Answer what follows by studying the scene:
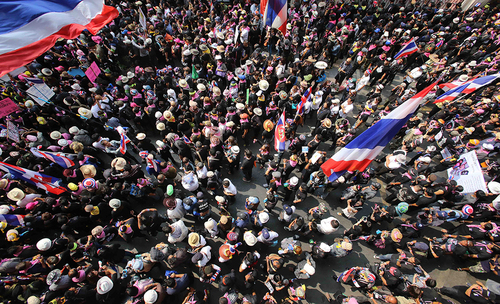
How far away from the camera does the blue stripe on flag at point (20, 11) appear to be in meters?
5.30

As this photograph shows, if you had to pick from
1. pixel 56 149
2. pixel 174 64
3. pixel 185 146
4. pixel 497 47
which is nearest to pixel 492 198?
pixel 185 146

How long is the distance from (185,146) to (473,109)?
1216 cm

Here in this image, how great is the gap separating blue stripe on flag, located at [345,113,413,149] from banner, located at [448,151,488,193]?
162 inches

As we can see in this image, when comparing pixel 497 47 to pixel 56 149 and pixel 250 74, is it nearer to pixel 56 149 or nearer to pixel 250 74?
pixel 250 74

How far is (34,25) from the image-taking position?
18.6ft

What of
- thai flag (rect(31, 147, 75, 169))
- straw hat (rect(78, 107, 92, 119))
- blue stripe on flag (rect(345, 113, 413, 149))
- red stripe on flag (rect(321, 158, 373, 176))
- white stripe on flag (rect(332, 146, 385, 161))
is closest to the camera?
blue stripe on flag (rect(345, 113, 413, 149))

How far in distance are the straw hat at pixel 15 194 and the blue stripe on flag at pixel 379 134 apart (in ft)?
28.7

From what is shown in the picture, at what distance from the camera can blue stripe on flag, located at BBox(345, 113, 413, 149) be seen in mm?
4969

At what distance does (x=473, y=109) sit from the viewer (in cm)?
891

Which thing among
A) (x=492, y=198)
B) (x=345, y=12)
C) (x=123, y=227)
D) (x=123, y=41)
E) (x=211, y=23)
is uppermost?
(x=345, y=12)

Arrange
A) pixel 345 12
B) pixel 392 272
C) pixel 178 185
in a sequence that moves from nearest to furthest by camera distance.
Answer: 1. pixel 392 272
2. pixel 178 185
3. pixel 345 12

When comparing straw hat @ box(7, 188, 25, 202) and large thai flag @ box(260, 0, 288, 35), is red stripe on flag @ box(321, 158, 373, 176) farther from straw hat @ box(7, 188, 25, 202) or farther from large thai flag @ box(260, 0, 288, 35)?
Result: straw hat @ box(7, 188, 25, 202)

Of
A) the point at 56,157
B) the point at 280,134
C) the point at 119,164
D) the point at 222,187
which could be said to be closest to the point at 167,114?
the point at 119,164

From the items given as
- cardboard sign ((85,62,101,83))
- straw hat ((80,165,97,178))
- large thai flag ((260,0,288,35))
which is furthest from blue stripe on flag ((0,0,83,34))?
large thai flag ((260,0,288,35))
